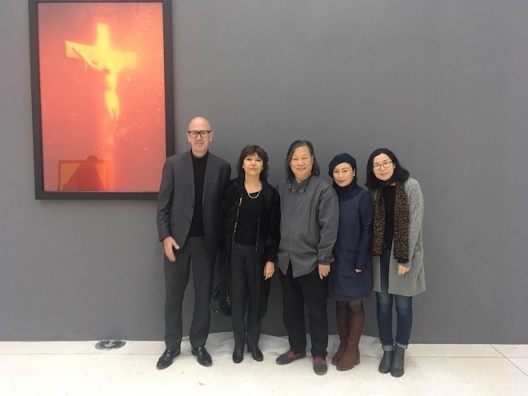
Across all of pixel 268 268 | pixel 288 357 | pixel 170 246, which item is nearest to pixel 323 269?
pixel 268 268

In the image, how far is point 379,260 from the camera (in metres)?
2.37

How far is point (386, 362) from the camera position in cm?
242

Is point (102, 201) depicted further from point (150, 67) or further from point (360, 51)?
point (360, 51)

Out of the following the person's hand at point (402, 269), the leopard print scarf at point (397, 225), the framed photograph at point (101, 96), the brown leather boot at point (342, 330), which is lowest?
the brown leather boot at point (342, 330)

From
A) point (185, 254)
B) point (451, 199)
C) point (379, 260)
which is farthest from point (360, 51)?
point (185, 254)

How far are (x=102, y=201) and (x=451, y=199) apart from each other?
2694 mm

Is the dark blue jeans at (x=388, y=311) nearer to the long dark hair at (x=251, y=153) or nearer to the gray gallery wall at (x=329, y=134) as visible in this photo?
the gray gallery wall at (x=329, y=134)

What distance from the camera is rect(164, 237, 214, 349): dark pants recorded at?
250 cm

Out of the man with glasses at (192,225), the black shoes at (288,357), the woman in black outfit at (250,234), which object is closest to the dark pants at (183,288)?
the man with glasses at (192,225)

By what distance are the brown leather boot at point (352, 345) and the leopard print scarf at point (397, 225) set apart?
0.48 meters

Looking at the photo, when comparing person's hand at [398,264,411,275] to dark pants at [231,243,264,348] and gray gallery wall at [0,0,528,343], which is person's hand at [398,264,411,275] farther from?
dark pants at [231,243,264,348]

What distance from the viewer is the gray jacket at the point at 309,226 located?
227cm

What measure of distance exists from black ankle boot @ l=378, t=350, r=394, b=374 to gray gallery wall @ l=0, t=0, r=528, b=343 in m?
0.38

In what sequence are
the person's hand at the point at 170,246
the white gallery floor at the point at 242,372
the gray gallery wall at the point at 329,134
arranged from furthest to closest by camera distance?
the gray gallery wall at the point at 329,134 → the person's hand at the point at 170,246 → the white gallery floor at the point at 242,372
